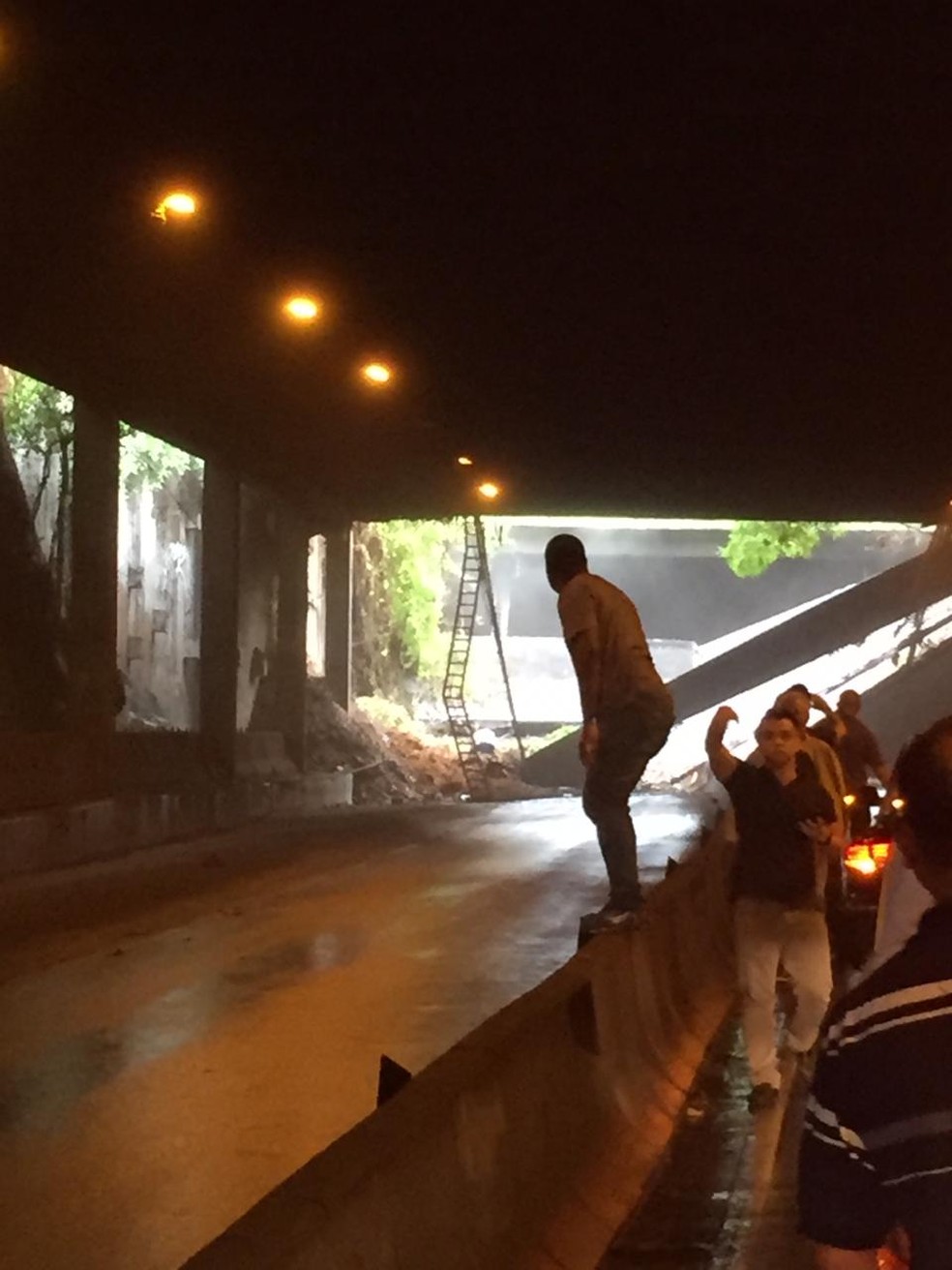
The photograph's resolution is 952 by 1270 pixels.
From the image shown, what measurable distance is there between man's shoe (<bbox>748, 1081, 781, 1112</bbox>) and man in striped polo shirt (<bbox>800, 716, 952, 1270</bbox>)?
6.35 m

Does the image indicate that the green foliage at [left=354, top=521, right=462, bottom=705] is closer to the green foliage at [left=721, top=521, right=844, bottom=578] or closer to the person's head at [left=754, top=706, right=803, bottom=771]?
the green foliage at [left=721, top=521, right=844, bottom=578]

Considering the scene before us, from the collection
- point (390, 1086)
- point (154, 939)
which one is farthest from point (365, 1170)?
point (154, 939)

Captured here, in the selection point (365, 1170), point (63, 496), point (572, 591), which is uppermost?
point (63, 496)

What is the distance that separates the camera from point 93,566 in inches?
926

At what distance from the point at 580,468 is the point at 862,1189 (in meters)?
25.6

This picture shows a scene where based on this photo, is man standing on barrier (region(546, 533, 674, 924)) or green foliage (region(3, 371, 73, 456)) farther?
green foliage (region(3, 371, 73, 456))

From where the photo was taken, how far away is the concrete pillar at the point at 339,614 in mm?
37906

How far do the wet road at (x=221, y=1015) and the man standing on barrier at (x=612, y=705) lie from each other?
4.86ft

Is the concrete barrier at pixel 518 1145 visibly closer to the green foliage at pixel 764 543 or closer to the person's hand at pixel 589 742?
the person's hand at pixel 589 742

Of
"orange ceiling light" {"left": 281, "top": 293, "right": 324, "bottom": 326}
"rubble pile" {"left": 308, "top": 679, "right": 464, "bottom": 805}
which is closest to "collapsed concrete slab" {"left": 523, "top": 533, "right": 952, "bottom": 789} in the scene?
"rubble pile" {"left": 308, "top": 679, "right": 464, "bottom": 805}

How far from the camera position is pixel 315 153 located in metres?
12.4

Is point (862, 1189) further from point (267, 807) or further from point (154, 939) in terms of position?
point (267, 807)

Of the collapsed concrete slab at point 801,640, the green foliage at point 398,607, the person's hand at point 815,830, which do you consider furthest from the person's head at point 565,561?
the green foliage at point 398,607

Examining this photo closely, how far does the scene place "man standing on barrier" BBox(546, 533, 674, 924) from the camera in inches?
405
